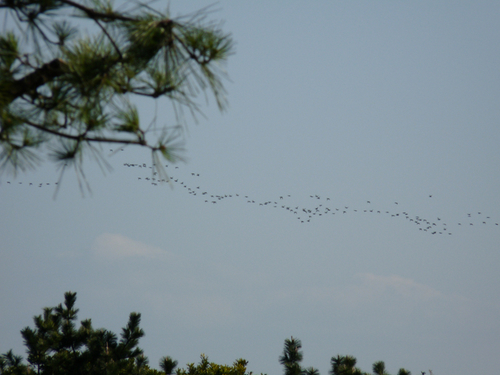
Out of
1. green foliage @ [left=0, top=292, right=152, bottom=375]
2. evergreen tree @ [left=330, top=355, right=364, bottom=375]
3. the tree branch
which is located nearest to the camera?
the tree branch

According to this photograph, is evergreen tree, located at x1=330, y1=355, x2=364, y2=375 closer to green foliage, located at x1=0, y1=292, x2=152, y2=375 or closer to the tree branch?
green foliage, located at x1=0, y1=292, x2=152, y2=375

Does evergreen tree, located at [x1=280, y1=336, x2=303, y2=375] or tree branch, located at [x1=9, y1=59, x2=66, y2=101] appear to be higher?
tree branch, located at [x1=9, y1=59, x2=66, y2=101]

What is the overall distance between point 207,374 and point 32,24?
8472mm

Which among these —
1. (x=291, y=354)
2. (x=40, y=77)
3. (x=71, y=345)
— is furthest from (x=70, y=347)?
(x=40, y=77)

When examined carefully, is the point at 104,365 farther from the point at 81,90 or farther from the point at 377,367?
the point at 81,90

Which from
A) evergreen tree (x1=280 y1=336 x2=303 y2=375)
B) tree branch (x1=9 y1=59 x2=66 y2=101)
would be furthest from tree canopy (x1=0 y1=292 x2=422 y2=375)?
tree branch (x1=9 y1=59 x2=66 y2=101)

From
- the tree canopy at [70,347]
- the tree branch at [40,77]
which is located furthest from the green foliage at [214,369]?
the tree branch at [40,77]

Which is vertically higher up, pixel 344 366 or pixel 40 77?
pixel 40 77

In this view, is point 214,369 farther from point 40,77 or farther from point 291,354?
point 40,77

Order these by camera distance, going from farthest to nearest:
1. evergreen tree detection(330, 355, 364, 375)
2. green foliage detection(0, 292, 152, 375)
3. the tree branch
Answer: 1. green foliage detection(0, 292, 152, 375)
2. evergreen tree detection(330, 355, 364, 375)
3. the tree branch

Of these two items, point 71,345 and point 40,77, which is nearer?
point 40,77

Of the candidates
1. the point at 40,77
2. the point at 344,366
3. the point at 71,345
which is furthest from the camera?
the point at 71,345

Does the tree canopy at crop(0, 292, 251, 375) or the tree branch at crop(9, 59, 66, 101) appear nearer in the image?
the tree branch at crop(9, 59, 66, 101)

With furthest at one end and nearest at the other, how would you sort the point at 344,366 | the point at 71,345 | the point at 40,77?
1. the point at 71,345
2. the point at 344,366
3. the point at 40,77
